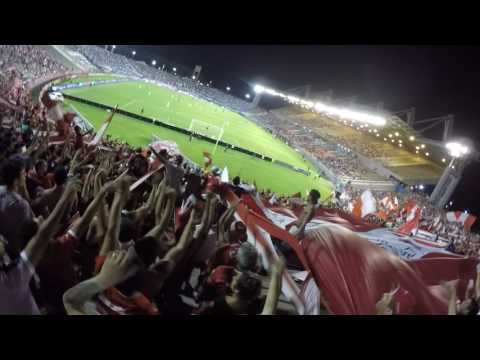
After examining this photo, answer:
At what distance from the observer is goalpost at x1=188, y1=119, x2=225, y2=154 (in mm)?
15422

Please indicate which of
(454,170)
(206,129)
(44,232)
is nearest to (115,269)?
(44,232)

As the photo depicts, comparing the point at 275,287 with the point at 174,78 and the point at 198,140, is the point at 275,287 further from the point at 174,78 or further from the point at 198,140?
the point at 198,140

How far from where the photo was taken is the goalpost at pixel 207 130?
15422mm

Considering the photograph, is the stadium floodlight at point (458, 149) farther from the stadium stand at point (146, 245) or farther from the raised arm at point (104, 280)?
the raised arm at point (104, 280)

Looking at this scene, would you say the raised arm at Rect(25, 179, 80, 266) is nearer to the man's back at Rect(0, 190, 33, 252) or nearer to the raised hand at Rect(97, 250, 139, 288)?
the raised hand at Rect(97, 250, 139, 288)

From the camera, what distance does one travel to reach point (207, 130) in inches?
702

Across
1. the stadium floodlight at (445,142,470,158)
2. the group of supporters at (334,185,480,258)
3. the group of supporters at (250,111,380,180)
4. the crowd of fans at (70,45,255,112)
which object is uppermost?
the stadium floodlight at (445,142,470,158)

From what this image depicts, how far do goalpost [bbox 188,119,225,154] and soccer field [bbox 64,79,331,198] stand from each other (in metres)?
0.19

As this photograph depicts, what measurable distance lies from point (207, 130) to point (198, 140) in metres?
2.86

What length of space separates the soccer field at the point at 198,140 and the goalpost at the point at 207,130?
0.61 feet

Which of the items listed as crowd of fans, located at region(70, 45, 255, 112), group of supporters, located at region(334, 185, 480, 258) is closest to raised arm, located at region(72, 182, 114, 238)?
crowd of fans, located at region(70, 45, 255, 112)
